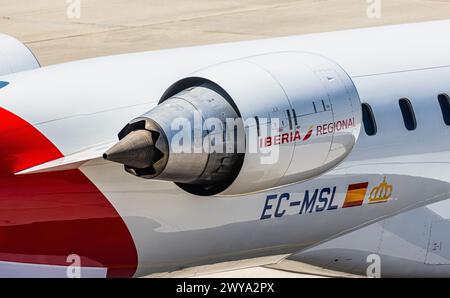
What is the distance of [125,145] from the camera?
10.5m

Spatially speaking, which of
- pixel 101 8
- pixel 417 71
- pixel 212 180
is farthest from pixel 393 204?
pixel 101 8

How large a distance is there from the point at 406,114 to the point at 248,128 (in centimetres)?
260

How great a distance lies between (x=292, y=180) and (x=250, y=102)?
0.88 m

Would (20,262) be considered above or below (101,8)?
below

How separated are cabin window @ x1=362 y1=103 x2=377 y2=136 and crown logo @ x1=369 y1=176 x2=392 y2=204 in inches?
20.6

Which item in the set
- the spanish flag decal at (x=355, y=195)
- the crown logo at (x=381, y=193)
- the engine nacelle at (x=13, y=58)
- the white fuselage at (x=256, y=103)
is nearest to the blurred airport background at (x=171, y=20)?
Result: the engine nacelle at (x=13, y=58)

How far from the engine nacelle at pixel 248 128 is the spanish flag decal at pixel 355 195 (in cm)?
95

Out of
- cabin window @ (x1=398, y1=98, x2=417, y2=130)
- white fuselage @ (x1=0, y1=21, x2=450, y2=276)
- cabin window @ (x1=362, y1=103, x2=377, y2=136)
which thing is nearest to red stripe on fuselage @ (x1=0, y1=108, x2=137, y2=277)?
Result: white fuselage @ (x1=0, y1=21, x2=450, y2=276)

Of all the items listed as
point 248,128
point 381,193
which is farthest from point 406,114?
point 248,128

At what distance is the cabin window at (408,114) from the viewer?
12812 mm

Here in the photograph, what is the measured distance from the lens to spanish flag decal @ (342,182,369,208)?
12547 millimetres

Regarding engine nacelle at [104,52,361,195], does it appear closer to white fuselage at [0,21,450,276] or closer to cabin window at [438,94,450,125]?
white fuselage at [0,21,450,276]

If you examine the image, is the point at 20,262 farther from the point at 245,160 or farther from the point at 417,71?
the point at 417,71

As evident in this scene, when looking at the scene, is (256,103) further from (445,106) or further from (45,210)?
(445,106)
